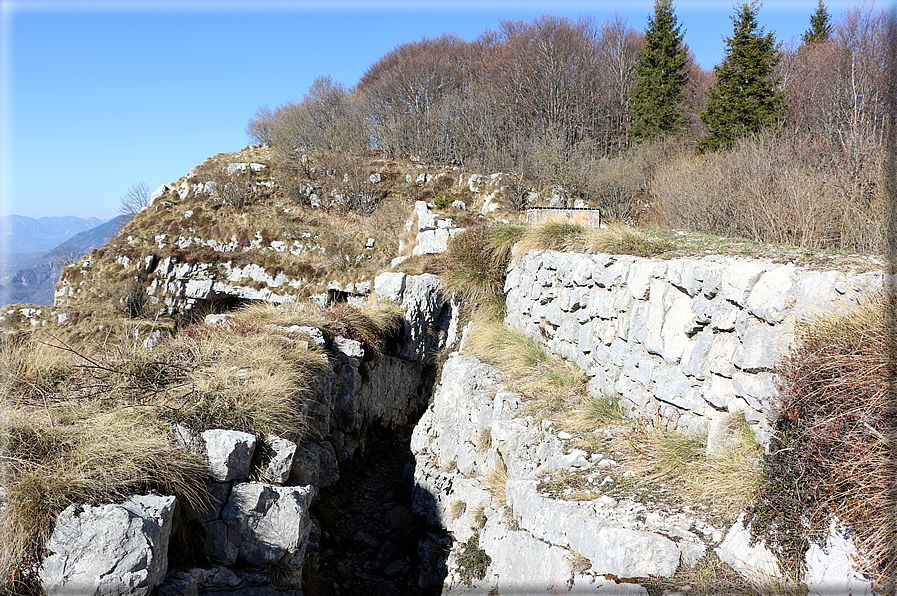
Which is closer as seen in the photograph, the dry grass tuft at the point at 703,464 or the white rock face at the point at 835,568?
the white rock face at the point at 835,568

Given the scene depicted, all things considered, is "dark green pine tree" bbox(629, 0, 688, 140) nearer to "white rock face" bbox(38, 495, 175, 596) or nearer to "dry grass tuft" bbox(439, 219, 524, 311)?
"dry grass tuft" bbox(439, 219, 524, 311)

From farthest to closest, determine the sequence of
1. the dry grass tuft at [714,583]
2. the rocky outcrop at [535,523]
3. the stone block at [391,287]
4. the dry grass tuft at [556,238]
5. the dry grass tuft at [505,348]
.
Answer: the stone block at [391,287] < the dry grass tuft at [505,348] < the dry grass tuft at [556,238] < the rocky outcrop at [535,523] < the dry grass tuft at [714,583]

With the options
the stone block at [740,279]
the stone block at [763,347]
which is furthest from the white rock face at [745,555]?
the stone block at [740,279]

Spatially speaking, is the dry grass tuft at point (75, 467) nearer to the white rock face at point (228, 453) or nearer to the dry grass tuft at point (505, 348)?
the white rock face at point (228, 453)

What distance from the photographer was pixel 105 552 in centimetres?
339

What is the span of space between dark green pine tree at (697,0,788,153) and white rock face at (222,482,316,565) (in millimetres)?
14564

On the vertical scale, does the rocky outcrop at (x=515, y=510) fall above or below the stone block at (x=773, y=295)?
below

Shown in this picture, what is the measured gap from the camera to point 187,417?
4988mm

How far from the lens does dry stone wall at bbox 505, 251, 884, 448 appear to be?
350 centimetres

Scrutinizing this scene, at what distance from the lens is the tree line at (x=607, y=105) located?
41.1 feet

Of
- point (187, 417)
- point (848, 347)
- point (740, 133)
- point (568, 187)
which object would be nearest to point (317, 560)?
point (187, 417)

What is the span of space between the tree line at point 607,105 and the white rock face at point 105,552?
810 centimetres

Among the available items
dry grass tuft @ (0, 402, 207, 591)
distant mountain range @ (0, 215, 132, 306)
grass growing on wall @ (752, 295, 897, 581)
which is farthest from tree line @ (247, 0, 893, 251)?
distant mountain range @ (0, 215, 132, 306)

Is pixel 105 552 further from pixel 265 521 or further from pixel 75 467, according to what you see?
pixel 265 521
